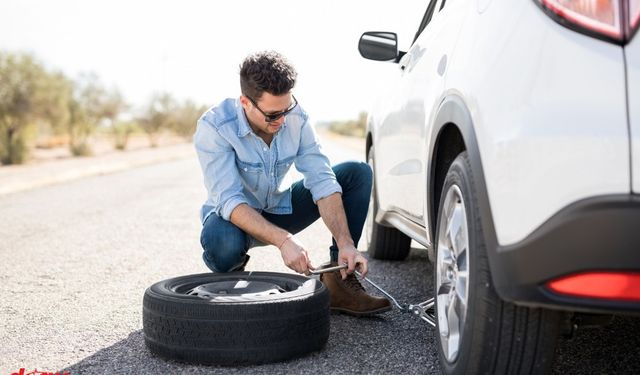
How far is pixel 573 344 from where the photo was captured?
11.5ft

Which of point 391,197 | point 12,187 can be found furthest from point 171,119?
point 391,197

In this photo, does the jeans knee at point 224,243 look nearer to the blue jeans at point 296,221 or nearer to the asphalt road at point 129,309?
the blue jeans at point 296,221

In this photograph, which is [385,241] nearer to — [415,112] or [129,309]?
[129,309]

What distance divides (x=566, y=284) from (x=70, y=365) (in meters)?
2.19

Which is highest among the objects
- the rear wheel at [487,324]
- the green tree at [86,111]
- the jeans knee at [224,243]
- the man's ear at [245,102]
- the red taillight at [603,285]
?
the man's ear at [245,102]

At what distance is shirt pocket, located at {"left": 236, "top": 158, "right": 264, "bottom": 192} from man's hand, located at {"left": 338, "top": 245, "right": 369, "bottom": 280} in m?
0.66

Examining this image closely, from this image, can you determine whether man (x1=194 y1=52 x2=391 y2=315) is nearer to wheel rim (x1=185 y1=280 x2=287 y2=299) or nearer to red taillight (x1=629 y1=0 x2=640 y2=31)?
wheel rim (x1=185 y1=280 x2=287 y2=299)

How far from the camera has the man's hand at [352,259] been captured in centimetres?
363

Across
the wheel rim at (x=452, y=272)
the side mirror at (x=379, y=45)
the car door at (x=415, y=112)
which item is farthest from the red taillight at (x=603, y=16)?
the side mirror at (x=379, y=45)

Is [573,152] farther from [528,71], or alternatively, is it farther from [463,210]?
[463,210]

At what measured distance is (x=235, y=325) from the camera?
3.05 meters

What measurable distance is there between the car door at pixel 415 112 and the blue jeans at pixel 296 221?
18 centimetres

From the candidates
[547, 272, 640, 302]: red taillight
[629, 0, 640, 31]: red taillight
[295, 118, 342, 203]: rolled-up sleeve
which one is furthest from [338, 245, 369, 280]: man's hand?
[629, 0, 640, 31]: red taillight

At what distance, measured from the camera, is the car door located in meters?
3.14
